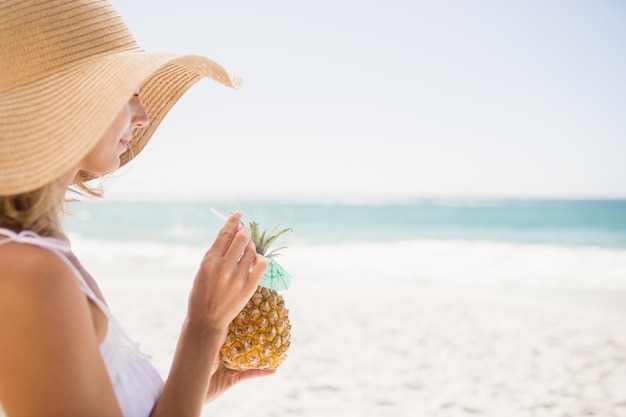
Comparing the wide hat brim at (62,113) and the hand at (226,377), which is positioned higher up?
the wide hat brim at (62,113)

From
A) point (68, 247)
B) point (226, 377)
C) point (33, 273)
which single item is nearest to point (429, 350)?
point (226, 377)

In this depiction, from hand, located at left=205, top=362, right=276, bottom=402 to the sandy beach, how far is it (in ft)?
9.53

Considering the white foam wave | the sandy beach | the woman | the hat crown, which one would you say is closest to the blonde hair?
the woman

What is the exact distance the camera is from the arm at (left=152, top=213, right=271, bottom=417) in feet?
3.93

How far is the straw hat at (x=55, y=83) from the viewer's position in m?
1.12

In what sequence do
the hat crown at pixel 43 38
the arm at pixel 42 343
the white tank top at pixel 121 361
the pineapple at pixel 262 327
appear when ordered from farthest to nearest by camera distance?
the pineapple at pixel 262 327 < the hat crown at pixel 43 38 < the white tank top at pixel 121 361 < the arm at pixel 42 343

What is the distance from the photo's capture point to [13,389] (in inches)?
37.9

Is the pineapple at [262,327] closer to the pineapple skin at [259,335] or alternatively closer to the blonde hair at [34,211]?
the pineapple skin at [259,335]

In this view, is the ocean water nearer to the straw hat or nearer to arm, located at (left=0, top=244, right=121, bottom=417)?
the straw hat

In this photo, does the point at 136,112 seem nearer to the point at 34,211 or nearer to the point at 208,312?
the point at 34,211

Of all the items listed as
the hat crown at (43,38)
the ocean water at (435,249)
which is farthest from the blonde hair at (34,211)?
the ocean water at (435,249)

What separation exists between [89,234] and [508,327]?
2090cm

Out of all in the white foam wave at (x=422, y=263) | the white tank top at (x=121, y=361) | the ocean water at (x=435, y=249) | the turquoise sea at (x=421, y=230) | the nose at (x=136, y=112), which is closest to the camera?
the white tank top at (x=121, y=361)

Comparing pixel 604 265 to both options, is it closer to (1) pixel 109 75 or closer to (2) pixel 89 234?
(1) pixel 109 75
